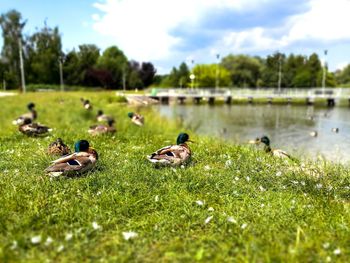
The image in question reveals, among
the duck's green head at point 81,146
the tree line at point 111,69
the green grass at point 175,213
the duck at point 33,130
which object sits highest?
the tree line at point 111,69

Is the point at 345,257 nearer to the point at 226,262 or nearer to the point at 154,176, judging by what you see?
the point at 226,262

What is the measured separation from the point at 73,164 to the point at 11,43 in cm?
6038

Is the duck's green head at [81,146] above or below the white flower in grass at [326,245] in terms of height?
above

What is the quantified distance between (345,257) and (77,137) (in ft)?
26.8

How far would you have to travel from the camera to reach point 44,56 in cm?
5878

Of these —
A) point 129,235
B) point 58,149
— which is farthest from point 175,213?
point 58,149

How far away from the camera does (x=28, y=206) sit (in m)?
4.49

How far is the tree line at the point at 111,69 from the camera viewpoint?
58031 millimetres

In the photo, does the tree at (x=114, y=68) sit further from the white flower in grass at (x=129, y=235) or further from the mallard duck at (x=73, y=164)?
the white flower in grass at (x=129, y=235)

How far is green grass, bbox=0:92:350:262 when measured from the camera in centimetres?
353

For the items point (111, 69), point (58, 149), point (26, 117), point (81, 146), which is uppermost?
point (111, 69)

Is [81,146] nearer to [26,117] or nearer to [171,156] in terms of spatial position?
[171,156]

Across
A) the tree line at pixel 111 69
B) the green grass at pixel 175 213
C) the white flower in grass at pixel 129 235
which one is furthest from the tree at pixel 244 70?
the white flower in grass at pixel 129 235

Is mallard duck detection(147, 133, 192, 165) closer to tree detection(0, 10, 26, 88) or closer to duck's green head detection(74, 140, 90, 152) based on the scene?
duck's green head detection(74, 140, 90, 152)
